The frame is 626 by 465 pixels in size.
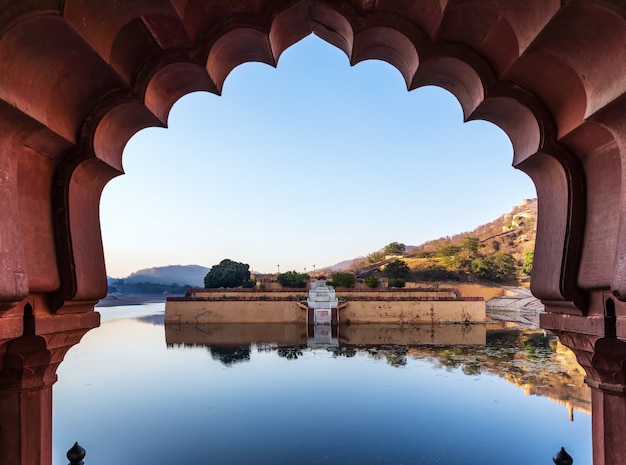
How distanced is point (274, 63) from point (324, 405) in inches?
327

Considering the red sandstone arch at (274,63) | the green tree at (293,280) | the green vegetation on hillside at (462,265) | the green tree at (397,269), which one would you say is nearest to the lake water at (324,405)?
the red sandstone arch at (274,63)

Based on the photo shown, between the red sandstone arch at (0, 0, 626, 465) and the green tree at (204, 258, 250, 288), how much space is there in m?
26.8

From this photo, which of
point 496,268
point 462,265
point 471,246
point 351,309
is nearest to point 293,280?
point 351,309

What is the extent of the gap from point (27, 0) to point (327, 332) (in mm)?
19764

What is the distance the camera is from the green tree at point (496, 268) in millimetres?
38094

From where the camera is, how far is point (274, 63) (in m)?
2.54

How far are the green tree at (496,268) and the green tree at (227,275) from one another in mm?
21184

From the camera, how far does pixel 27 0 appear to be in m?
1.63

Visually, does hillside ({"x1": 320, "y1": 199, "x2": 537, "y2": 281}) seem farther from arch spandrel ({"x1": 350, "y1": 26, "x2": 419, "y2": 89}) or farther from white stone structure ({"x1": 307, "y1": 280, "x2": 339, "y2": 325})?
arch spandrel ({"x1": 350, "y1": 26, "x2": 419, "y2": 89})

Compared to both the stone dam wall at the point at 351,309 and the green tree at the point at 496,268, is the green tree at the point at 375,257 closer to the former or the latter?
the green tree at the point at 496,268

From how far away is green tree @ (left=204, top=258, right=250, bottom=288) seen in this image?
29.0 m

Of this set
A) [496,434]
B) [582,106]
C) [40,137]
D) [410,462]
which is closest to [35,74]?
[40,137]

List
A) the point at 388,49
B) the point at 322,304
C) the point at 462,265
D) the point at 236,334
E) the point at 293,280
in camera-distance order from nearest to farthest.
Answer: the point at 388,49 < the point at 236,334 < the point at 322,304 < the point at 293,280 < the point at 462,265

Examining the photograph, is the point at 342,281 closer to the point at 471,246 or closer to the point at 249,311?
the point at 249,311
